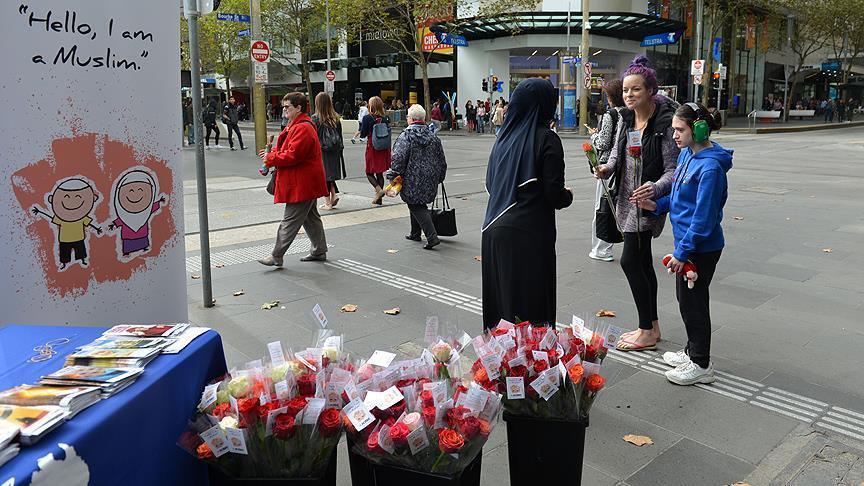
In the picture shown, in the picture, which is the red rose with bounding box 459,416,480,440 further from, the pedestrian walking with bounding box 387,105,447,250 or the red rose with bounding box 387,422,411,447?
the pedestrian walking with bounding box 387,105,447,250

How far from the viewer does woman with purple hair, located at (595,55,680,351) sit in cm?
444

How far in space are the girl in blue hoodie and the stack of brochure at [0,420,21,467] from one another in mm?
3392

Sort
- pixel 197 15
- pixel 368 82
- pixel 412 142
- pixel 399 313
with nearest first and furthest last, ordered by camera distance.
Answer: pixel 197 15, pixel 399 313, pixel 412 142, pixel 368 82

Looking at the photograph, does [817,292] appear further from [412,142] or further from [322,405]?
[322,405]

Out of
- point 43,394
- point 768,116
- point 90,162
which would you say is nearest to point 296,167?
point 90,162

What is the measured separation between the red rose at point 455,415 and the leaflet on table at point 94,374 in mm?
1006

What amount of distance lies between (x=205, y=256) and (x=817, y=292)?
5.58 meters

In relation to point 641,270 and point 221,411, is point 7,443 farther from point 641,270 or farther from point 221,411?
point 641,270

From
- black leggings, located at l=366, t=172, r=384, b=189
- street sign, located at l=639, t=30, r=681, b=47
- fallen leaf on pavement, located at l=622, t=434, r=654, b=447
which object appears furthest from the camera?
street sign, located at l=639, t=30, r=681, b=47

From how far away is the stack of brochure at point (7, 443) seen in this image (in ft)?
5.24

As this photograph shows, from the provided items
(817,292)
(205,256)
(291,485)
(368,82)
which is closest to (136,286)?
(291,485)

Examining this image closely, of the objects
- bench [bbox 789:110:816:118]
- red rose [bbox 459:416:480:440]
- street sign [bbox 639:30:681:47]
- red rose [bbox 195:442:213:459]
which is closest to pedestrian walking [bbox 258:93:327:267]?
red rose [bbox 195:442:213:459]

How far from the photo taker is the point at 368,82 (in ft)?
161

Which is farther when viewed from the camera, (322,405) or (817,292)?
(817,292)
